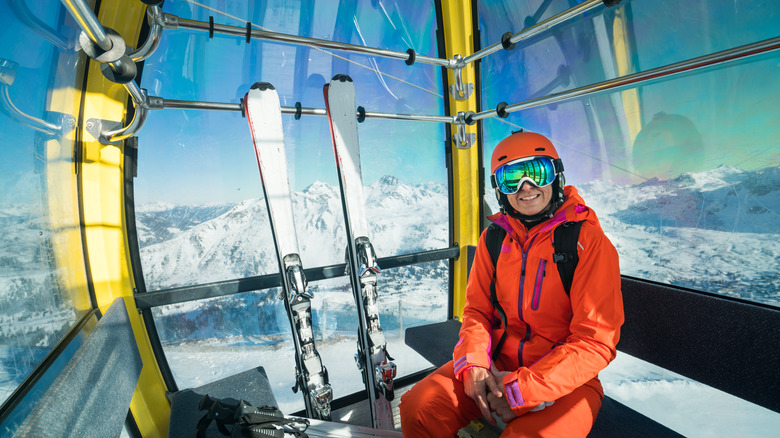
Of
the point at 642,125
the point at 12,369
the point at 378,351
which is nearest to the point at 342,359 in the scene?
the point at 378,351

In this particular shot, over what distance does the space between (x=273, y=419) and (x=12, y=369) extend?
0.79 metres

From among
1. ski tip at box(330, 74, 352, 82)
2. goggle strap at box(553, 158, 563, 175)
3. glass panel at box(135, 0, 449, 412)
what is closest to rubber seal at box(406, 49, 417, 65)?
ski tip at box(330, 74, 352, 82)

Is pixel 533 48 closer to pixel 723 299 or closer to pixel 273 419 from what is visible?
pixel 723 299

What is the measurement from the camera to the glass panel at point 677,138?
1.33 metres

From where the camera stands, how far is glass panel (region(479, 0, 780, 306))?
1.33m

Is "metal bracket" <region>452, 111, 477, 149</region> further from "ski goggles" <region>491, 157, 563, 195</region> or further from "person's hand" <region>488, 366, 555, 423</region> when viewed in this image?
"person's hand" <region>488, 366, 555, 423</region>

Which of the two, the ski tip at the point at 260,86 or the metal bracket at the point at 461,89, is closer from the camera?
the ski tip at the point at 260,86

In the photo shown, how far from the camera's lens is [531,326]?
1350 millimetres

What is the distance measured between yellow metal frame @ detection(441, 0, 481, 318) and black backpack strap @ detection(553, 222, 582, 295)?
1.39m

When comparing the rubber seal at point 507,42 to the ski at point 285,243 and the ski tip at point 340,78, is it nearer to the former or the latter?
the ski tip at point 340,78

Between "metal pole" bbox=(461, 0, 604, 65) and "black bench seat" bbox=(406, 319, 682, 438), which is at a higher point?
"metal pole" bbox=(461, 0, 604, 65)

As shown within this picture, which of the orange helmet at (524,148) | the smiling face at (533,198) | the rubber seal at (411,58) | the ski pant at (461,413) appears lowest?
the ski pant at (461,413)

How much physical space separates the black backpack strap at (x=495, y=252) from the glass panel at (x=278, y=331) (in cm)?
114

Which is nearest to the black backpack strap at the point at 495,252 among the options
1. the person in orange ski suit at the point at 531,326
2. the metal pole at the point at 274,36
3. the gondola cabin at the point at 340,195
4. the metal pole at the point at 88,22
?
the person in orange ski suit at the point at 531,326
